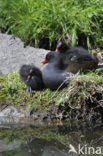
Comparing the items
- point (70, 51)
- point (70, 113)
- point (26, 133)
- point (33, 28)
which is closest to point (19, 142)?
point (26, 133)

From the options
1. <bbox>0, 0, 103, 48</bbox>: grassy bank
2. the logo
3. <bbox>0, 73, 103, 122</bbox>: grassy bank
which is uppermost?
<bbox>0, 0, 103, 48</bbox>: grassy bank

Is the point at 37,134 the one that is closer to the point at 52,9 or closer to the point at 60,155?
the point at 60,155

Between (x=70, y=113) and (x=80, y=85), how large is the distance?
43cm

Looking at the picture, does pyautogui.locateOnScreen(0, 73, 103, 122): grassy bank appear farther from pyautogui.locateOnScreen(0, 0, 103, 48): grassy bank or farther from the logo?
pyautogui.locateOnScreen(0, 0, 103, 48): grassy bank

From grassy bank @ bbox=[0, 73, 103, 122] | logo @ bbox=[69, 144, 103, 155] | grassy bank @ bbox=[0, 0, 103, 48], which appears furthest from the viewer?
grassy bank @ bbox=[0, 0, 103, 48]

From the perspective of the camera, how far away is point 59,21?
6.57 m

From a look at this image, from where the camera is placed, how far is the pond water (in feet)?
12.3

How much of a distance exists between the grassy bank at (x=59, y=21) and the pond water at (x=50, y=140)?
8.24 ft

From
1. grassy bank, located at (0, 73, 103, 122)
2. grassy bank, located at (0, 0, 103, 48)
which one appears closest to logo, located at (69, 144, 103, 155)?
grassy bank, located at (0, 73, 103, 122)

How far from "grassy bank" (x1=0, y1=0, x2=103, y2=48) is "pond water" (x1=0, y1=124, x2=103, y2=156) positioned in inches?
98.9

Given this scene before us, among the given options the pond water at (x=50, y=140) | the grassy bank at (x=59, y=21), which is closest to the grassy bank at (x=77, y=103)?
the pond water at (x=50, y=140)

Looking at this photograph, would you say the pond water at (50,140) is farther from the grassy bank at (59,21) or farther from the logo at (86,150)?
the grassy bank at (59,21)

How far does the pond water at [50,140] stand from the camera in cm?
375

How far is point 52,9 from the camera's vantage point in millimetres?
6617
